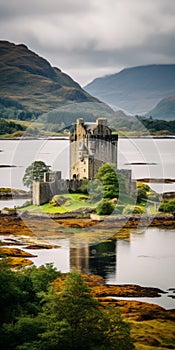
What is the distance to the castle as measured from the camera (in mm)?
27781

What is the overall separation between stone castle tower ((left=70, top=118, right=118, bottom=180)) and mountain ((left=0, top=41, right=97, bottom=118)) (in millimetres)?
69393

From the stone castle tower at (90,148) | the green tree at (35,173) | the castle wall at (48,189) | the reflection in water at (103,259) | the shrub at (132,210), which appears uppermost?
the stone castle tower at (90,148)

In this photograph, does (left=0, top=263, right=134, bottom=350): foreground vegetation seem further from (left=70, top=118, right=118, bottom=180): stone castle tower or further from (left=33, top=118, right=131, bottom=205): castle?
(left=70, top=118, right=118, bottom=180): stone castle tower

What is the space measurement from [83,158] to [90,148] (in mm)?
540

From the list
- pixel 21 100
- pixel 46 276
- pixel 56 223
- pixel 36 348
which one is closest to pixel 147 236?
pixel 56 223

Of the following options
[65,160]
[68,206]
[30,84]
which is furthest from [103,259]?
[30,84]

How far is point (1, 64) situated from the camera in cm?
12562

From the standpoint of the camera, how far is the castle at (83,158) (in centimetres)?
2778

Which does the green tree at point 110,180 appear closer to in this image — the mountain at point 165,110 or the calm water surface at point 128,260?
the calm water surface at point 128,260

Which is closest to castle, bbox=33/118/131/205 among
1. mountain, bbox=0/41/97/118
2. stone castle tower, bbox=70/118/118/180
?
stone castle tower, bbox=70/118/118/180

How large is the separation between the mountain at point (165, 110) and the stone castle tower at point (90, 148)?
265 ft

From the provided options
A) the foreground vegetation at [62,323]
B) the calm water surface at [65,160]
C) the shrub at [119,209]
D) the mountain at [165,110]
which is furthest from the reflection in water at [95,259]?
the mountain at [165,110]

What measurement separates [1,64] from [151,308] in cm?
11505

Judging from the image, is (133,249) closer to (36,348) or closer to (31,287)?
(31,287)
